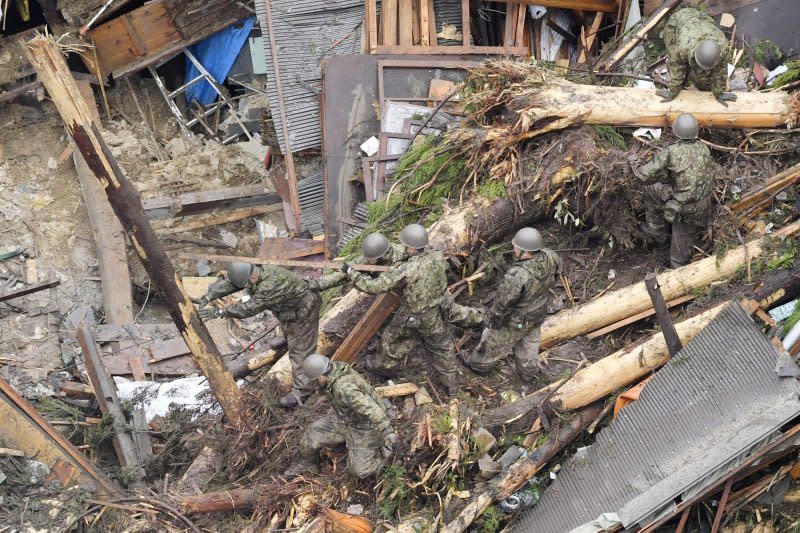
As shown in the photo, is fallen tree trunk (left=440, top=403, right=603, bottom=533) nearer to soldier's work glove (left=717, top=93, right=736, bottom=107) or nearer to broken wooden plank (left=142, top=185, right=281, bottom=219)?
soldier's work glove (left=717, top=93, right=736, bottom=107)

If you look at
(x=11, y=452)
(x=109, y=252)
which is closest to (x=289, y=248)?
(x=109, y=252)

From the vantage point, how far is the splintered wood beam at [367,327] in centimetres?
864

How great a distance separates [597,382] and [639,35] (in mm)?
4778

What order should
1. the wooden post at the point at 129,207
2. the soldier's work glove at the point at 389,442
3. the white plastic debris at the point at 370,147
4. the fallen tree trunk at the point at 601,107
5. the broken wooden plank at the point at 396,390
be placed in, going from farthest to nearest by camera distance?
the white plastic debris at the point at 370,147 → the fallen tree trunk at the point at 601,107 → the broken wooden plank at the point at 396,390 → the soldier's work glove at the point at 389,442 → the wooden post at the point at 129,207

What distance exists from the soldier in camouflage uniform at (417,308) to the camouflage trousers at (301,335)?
656mm

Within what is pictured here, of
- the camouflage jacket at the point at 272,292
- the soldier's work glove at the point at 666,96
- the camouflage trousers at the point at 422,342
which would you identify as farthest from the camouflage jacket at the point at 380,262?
the soldier's work glove at the point at 666,96

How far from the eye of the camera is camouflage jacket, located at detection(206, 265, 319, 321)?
8422 millimetres

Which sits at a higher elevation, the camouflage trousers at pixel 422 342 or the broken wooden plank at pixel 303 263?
the broken wooden plank at pixel 303 263

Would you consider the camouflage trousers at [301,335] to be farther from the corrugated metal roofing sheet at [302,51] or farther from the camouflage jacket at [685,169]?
the corrugated metal roofing sheet at [302,51]

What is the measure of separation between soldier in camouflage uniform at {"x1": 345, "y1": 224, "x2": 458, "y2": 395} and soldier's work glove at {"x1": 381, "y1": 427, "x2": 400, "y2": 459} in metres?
1.01

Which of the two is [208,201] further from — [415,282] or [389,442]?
[389,442]

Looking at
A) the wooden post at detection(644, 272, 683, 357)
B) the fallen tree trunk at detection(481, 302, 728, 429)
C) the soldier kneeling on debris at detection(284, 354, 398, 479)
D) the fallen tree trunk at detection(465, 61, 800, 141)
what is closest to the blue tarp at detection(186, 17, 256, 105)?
the fallen tree trunk at detection(465, 61, 800, 141)

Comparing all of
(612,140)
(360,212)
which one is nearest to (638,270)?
(612,140)

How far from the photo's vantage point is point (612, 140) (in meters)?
9.96
